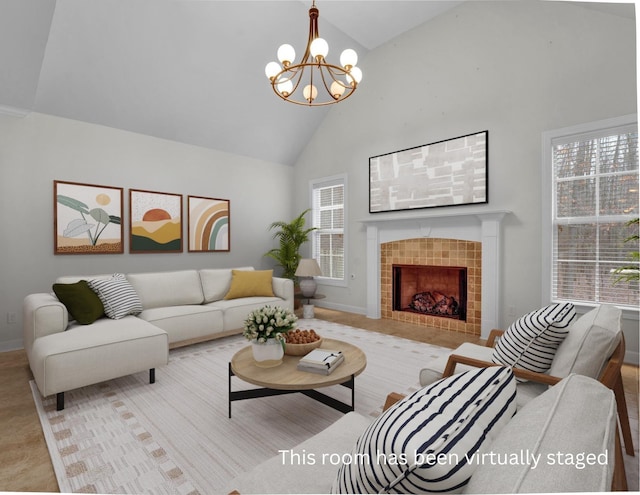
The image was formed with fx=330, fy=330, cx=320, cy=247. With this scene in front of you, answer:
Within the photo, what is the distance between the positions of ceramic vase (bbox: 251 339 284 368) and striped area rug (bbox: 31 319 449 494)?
354 millimetres

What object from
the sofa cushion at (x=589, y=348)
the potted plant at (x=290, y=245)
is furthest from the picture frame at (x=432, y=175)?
the sofa cushion at (x=589, y=348)

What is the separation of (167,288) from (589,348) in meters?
3.80

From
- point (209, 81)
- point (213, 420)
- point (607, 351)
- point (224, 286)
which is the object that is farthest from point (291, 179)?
point (607, 351)

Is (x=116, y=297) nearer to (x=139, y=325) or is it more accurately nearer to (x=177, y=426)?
(x=139, y=325)

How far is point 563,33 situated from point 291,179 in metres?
4.32

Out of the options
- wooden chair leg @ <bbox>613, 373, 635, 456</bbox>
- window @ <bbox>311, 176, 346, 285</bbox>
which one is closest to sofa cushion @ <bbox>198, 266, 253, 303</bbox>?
window @ <bbox>311, 176, 346, 285</bbox>

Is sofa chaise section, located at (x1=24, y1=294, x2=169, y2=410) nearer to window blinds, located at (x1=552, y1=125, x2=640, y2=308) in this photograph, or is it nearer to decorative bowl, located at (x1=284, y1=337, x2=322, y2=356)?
decorative bowl, located at (x1=284, y1=337, x2=322, y2=356)

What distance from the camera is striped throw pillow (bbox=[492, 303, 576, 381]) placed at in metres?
1.64

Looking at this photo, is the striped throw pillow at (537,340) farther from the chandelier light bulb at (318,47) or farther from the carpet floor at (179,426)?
the chandelier light bulb at (318,47)

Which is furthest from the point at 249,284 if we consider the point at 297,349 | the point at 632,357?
the point at 632,357

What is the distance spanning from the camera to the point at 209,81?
4.33 metres

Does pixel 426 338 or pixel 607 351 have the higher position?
pixel 607 351

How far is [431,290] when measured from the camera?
4.70 meters

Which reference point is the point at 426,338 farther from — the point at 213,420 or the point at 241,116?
the point at 241,116
